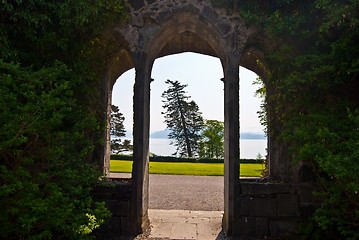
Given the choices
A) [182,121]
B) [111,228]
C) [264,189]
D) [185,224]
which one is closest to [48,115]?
[111,228]

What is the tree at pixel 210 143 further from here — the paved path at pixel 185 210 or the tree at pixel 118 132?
the paved path at pixel 185 210

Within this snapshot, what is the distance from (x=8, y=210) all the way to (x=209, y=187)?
20.7ft

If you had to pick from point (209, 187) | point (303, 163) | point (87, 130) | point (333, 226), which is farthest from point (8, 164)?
point (209, 187)

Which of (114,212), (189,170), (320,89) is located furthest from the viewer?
(189,170)

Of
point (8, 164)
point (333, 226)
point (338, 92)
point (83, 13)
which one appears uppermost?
point (83, 13)

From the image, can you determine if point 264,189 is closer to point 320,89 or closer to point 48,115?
point 320,89

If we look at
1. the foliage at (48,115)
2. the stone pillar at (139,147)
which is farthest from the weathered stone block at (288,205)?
the foliage at (48,115)

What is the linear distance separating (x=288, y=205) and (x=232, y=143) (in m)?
1.37

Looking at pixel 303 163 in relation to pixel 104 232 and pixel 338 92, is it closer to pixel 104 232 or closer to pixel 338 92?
pixel 338 92

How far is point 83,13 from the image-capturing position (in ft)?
12.0

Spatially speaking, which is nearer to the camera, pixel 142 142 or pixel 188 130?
pixel 142 142

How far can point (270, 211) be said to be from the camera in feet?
12.8

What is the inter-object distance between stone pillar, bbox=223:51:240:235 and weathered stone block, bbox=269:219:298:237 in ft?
2.05

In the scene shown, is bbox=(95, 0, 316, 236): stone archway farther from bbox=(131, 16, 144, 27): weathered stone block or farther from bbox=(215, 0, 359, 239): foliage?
bbox=(215, 0, 359, 239): foliage
